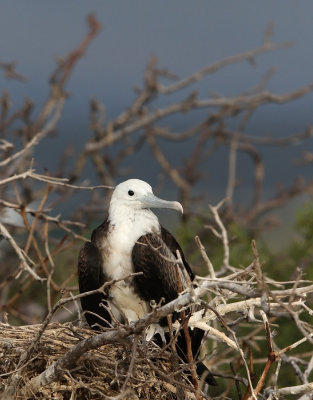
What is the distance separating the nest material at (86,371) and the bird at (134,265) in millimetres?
287

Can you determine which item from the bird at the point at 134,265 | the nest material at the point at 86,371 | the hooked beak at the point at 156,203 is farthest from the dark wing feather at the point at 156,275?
the nest material at the point at 86,371

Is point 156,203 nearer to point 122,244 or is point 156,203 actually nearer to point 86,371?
point 122,244

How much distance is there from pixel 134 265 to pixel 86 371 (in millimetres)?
521

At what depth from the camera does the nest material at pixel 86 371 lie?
2678mm

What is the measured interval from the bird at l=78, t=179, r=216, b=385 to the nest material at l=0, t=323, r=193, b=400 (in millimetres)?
287

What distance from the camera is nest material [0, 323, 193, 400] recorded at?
268cm

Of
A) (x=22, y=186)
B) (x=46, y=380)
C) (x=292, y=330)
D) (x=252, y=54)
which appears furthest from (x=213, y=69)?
(x=46, y=380)

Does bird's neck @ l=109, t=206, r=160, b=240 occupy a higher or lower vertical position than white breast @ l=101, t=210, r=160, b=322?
higher

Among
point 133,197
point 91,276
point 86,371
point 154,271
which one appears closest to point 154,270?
point 154,271

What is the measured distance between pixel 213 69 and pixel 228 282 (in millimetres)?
4533

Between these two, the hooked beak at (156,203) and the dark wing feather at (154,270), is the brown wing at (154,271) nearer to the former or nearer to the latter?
the dark wing feather at (154,270)

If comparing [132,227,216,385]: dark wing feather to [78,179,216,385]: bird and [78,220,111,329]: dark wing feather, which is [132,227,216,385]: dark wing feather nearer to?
[78,179,216,385]: bird

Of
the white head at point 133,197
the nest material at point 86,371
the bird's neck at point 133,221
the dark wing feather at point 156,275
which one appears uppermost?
the white head at point 133,197

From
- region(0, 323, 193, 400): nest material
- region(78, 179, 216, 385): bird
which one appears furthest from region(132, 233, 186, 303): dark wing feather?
region(0, 323, 193, 400): nest material
